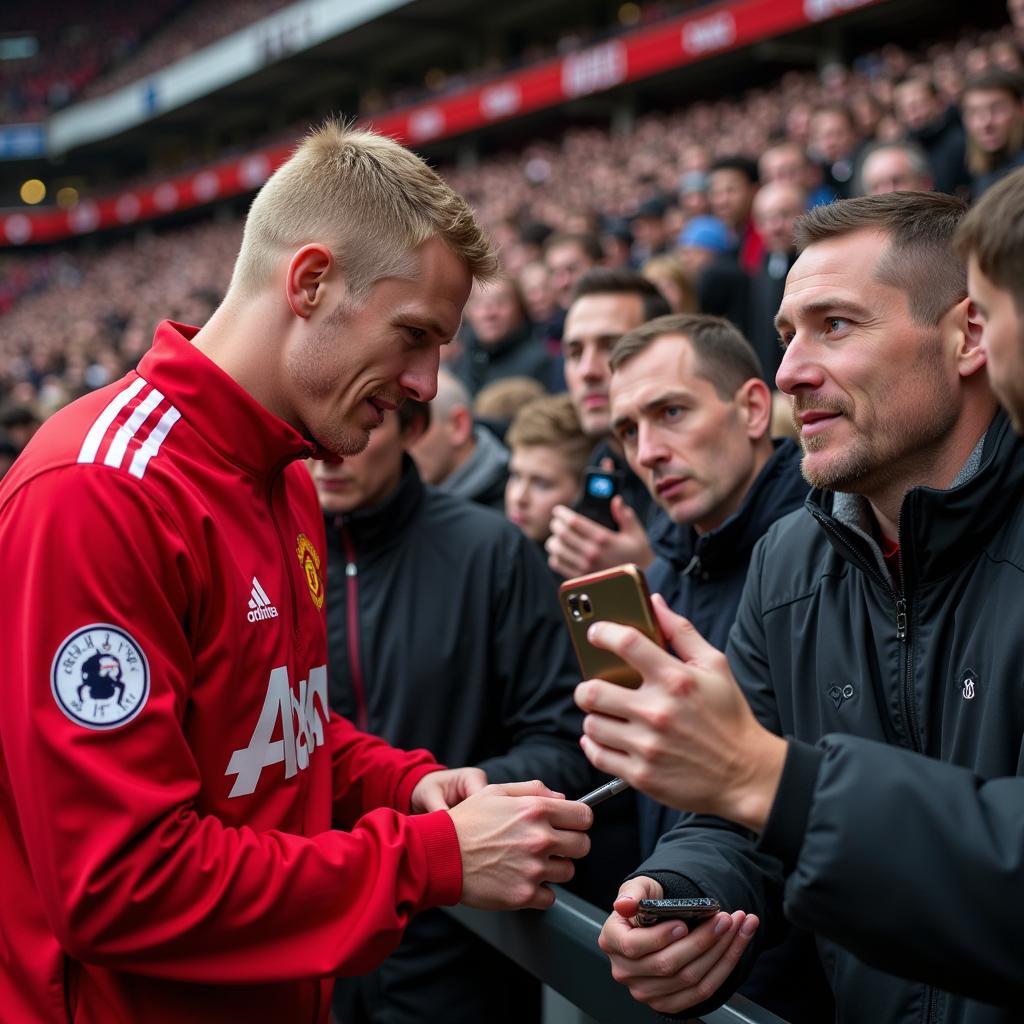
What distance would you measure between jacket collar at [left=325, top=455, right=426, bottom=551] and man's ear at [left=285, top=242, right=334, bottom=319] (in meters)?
1.08

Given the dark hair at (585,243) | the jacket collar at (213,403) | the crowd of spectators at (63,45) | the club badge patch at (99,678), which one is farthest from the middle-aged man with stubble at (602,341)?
the crowd of spectators at (63,45)

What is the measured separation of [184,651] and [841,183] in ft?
19.8

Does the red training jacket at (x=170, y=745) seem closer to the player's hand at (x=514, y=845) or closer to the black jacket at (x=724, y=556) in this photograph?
the player's hand at (x=514, y=845)

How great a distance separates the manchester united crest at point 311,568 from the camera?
1910 mm

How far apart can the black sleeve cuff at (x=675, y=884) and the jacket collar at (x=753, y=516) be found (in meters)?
0.91

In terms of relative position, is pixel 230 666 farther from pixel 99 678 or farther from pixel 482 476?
pixel 482 476

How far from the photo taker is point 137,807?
138 centimetres

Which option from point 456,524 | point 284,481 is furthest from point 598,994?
point 456,524

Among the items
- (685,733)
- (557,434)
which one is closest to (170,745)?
(685,733)

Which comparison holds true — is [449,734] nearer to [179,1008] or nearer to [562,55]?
[179,1008]

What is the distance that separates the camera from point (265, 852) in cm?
150

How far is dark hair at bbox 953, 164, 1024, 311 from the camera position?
126cm

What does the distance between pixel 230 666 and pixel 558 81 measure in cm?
2224

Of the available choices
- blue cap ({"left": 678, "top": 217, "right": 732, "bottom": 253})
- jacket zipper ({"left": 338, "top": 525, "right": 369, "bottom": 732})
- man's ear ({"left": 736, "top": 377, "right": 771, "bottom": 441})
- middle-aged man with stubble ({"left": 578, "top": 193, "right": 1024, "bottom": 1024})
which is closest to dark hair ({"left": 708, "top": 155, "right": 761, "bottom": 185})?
blue cap ({"left": 678, "top": 217, "right": 732, "bottom": 253})
